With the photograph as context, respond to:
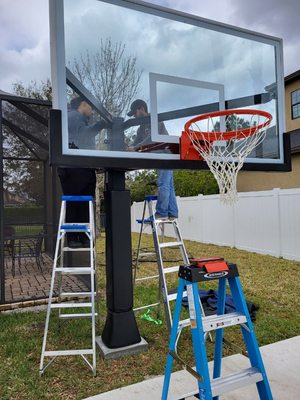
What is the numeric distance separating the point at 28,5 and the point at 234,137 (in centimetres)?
387

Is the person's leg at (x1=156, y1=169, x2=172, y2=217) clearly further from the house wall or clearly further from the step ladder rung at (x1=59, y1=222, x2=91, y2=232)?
the house wall

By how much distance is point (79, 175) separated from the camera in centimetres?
427

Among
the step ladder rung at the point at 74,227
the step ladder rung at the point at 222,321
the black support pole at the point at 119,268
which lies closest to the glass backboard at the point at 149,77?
the black support pole at the point at 119,268

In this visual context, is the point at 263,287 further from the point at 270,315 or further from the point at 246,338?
the point at 246,338

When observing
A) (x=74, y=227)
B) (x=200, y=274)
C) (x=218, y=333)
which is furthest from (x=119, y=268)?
(x=200, y=274)

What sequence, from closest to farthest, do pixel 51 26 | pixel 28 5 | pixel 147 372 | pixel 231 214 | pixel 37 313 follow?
pixel 51 26, pixel 147 372, pixel 37 313, pixel 28 5, pixel 231 214

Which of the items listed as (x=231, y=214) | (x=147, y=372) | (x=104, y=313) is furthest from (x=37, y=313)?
(x=231, y=214)

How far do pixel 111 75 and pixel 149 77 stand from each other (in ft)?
1.17

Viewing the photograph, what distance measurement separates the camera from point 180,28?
3.22 metres

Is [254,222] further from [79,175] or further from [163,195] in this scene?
[79,175]

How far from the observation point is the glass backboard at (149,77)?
274cm

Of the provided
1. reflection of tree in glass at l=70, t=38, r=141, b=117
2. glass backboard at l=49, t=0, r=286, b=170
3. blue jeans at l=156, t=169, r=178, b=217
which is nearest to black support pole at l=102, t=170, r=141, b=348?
glass backboard at l=49, t=0, r=286, b=170

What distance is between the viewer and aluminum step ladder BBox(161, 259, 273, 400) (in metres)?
1.86

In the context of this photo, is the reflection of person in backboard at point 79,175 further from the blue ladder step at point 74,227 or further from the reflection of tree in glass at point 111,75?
the blue ladder step at point 74,227
